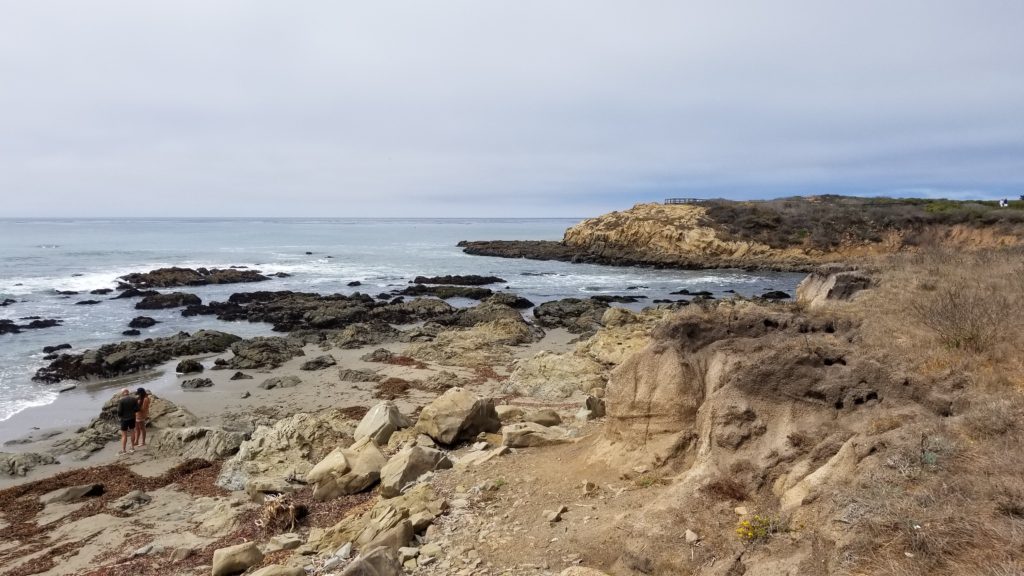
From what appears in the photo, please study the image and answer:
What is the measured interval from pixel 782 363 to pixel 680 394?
53.3 inches

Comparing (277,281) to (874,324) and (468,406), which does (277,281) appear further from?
(874,324)

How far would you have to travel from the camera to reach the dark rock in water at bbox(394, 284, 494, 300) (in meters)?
39.7

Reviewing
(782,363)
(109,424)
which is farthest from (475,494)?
(109,424)

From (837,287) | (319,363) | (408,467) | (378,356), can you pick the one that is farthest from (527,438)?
(319,363)

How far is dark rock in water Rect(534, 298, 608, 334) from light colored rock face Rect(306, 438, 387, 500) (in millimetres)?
17501

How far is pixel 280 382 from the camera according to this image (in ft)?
60.5

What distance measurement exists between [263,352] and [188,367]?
2447 mm

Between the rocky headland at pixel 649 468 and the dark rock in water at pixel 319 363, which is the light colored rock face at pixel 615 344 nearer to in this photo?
the rocky headland at pixel 649 468

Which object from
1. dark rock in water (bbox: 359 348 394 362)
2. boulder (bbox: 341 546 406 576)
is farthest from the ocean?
boulder (bbox: 341 546 406 576)

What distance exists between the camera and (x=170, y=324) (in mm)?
29828

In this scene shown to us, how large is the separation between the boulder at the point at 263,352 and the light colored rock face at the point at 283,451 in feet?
30.5

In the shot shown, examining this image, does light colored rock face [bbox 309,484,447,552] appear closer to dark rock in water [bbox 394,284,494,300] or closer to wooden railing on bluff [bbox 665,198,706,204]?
dark rock in water [bbox 394,284,494,300]

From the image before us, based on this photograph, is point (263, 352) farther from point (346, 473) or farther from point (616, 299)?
point (616, 299)

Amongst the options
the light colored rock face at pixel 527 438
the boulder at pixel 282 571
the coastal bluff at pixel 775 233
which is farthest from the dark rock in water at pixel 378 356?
the coastal bluff at pixel 775 233
